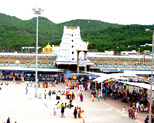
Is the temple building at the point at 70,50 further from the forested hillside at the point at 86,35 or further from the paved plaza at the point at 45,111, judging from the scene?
the forested hillside at the point at 86,35

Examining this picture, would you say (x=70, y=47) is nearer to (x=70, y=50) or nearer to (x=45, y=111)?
(x=70, y=50)

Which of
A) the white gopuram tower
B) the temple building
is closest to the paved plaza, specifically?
the temple building

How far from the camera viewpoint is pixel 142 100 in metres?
21.6

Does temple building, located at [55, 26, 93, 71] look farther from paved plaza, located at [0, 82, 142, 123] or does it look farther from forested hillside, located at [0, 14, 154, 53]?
forested hillside, located at [0, 14, 154, 53]

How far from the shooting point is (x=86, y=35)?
120938 millimetres

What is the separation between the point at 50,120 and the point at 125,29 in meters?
107

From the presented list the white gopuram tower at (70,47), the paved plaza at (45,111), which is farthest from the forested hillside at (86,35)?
the paved plaza at (45,111)

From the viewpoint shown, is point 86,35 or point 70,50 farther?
point 86,35

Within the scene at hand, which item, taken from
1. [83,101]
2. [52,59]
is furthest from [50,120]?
[52,59]

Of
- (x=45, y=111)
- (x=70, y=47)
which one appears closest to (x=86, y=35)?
(x=70, y=47)

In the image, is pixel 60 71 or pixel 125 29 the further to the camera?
pixel 125 29

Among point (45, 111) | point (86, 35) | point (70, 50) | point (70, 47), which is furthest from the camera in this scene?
point (86, 35)

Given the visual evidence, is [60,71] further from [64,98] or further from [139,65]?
[139,65]

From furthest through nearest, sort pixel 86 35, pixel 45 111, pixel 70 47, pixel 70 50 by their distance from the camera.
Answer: pixel 86 35 < pixel 70 47 < pixel 70 50 < pixel 45 111
